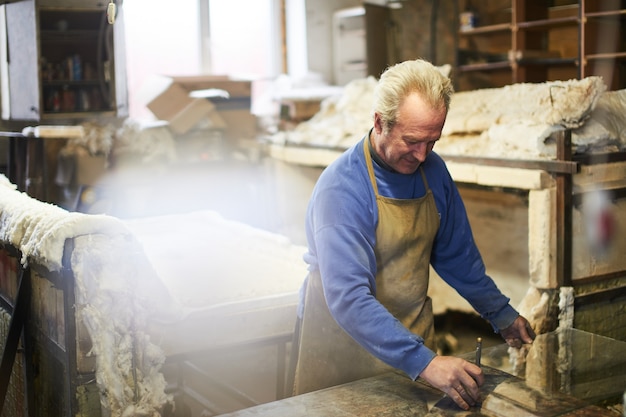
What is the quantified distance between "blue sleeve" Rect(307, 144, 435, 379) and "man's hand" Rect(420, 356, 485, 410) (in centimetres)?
4

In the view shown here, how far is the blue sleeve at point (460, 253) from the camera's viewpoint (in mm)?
2738

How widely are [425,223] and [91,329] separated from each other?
126cm

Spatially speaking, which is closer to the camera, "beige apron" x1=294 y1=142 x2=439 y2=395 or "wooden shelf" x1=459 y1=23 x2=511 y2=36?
"beige apron" x1=294 y1=142 x2=439 y2=395

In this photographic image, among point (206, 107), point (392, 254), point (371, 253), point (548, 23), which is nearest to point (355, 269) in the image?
point (371, 253)

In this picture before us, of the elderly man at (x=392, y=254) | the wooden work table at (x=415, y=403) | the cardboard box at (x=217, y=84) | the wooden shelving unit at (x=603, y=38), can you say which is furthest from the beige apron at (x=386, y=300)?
the cardboard box at (x=217, y=84)

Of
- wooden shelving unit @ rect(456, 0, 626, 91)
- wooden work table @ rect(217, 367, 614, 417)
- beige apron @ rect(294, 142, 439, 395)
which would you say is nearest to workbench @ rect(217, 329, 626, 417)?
wooden work table @ rect(217, 367, 614, 417)

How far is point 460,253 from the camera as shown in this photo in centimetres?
280

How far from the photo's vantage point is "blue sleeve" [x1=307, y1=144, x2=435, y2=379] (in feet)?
7.20

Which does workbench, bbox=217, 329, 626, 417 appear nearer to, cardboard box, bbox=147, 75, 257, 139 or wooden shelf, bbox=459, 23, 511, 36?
cardboard box, bbox=147, 75, 257, 139

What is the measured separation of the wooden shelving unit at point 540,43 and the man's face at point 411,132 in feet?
8.23

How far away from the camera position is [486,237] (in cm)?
537

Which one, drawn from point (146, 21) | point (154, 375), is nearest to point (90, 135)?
point (146, 21)

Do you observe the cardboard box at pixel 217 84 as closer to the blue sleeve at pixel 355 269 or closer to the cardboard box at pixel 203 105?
the cardboard box at pixel 203 105

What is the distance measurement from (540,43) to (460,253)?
4.79m
